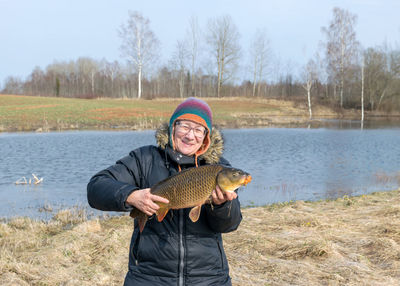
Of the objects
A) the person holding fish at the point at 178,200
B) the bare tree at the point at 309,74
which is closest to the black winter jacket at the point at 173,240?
the person holding fish at the point at 178,200

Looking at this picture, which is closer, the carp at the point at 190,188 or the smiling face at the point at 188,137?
the carp at the point at 190,188

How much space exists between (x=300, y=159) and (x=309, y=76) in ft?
92.5

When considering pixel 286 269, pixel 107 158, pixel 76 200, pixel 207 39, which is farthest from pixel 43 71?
pixel 286 269

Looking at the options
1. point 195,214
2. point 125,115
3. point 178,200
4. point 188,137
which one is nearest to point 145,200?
point 178,200

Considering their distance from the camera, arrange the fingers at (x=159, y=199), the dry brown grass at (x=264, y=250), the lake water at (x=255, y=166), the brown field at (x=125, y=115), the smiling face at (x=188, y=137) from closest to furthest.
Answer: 1. the fingers at (x=159, y=199)
2. the smiling face at (x=188, y=137)
3. the dry brown grass at (x=264, y=250)
4. the lake water at (x=255, y=166)
5. the brown field at (x=125, y=115)

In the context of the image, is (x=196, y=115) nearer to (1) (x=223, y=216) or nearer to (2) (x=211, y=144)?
(2) (x=211, y=144)

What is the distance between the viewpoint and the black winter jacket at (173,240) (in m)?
2.22

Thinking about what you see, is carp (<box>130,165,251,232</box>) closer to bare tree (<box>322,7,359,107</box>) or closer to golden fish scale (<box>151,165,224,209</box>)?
golden fish scale (<box>151,165,224,209</box>)

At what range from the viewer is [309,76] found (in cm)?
4194

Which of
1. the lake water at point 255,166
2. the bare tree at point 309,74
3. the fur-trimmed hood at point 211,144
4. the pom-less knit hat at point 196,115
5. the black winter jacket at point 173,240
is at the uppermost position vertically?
the bare tree at point 309,74

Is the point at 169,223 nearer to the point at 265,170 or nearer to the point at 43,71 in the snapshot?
the point at 265,170

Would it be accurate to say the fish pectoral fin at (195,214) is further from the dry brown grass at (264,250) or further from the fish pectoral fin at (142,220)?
the dry brown grass at (264,250)

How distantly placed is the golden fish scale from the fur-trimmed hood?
40 cm

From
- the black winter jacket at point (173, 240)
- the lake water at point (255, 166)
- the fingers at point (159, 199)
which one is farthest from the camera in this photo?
the lake water at point (255, 166)
